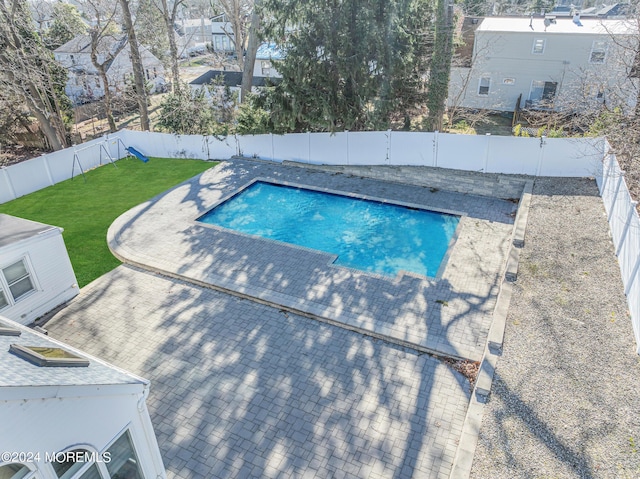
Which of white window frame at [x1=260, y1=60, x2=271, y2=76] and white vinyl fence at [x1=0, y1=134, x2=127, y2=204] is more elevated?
white window frame at [x1=260, y1=60, x2=271, y2=76]

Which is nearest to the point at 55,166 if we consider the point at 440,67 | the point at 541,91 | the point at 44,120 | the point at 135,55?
the point at 44,120

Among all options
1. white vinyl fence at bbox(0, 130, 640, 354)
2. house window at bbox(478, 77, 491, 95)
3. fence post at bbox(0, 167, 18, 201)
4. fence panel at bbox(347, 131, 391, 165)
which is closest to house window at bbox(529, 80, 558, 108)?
house window at bbox(478, 77, 491, 95)

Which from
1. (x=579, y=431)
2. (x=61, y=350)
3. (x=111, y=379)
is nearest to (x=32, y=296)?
(x=61, y=350)

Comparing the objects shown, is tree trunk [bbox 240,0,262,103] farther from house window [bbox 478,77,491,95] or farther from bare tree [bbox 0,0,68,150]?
house window [bbox 478,77,491,95]

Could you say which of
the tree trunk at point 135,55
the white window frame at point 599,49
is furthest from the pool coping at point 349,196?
the white window frame at point 599,49

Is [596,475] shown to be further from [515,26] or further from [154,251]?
[515,26]

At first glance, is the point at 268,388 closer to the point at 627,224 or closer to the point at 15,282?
the point at 15,282
